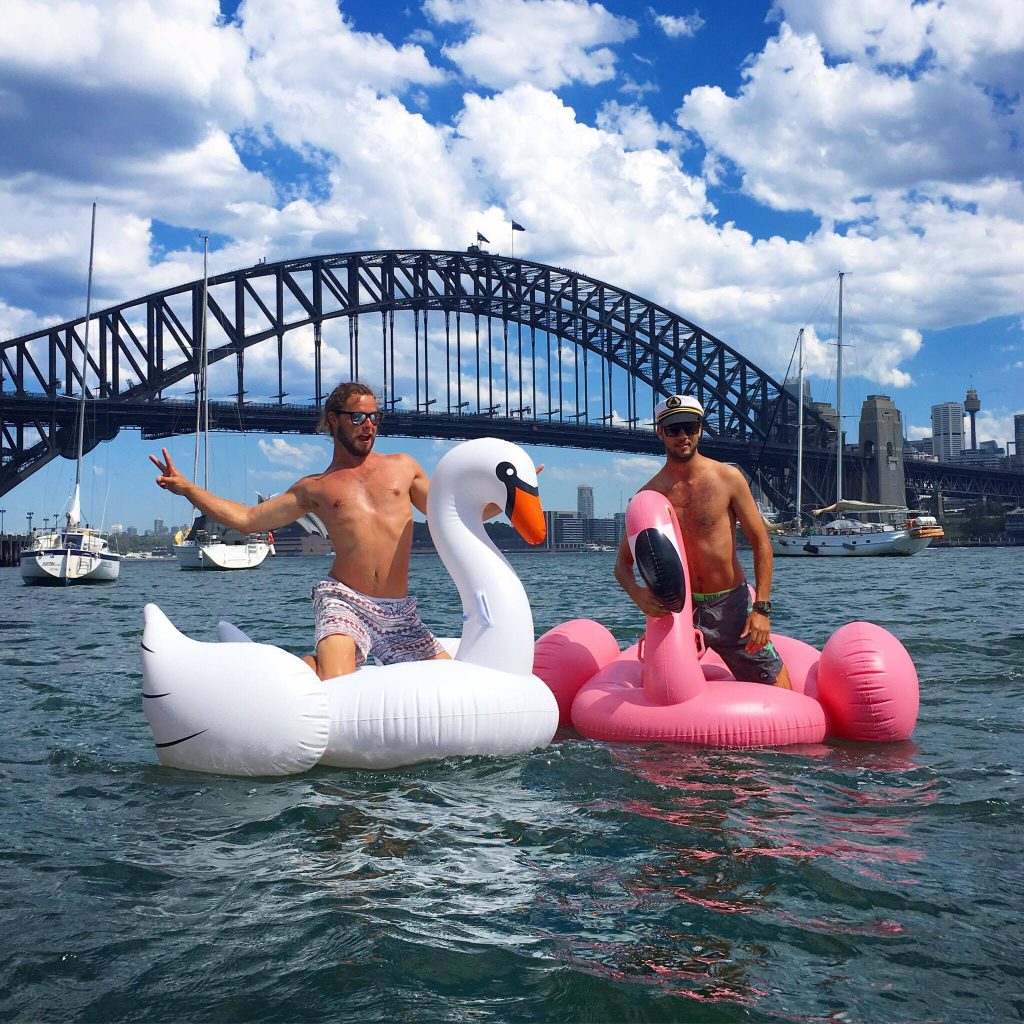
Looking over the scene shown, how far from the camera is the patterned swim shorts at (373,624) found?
168 inches

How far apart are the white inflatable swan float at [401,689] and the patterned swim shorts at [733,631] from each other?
85cm

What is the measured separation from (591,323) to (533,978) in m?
63.6

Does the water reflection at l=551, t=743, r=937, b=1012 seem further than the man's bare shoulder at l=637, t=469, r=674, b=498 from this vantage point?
No

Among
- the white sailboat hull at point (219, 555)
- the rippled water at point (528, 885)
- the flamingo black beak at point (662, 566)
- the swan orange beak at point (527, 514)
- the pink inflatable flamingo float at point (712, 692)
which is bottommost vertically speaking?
the white sailboat hull at point (219, 555)

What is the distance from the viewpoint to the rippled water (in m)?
2.20

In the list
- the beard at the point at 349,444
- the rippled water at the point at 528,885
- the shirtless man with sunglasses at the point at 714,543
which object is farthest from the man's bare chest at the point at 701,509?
the beard at the point at 349,444

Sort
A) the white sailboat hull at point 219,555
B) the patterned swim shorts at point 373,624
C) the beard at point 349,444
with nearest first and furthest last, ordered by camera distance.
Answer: the patterned swim shorts at point 373,624
the beard at point 349,444
the white sailboat hull at point 219,555

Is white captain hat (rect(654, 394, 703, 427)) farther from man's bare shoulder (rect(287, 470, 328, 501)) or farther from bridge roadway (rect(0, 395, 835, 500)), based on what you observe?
bridge roadway (rect(0, 395, 835, 500))

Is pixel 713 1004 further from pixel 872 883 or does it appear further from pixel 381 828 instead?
pixel 381 828

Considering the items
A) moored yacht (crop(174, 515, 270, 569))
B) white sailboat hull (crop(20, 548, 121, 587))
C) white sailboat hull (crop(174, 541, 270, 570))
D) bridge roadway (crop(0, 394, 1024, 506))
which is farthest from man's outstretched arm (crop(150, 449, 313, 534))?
bridge roadway (crop(0, 394, 1024, 506))

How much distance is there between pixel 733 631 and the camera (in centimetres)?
470

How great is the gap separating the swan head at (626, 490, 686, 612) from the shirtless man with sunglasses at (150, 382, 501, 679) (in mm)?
996

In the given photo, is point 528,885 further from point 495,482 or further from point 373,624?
point 495,482

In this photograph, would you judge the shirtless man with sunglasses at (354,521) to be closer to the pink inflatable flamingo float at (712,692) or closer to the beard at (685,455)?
the pink inflatable flamingo float at (712,692)
